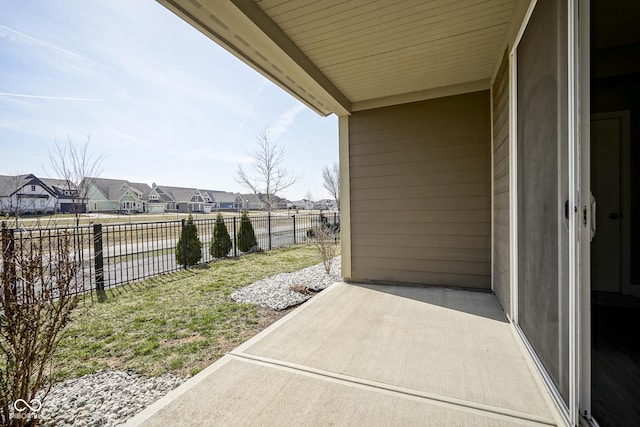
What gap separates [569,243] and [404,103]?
2.93 meters

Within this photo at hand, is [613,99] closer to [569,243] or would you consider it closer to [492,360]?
[569,243]

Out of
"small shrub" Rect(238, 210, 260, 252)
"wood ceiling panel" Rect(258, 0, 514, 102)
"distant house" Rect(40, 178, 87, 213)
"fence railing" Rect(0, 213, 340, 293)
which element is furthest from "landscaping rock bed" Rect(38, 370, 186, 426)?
"small shrub" Rect(238, 210, 260, 252)

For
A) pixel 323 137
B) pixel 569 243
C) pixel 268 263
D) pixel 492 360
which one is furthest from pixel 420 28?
pixel 323 137

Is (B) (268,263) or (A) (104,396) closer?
(A) (104,396)

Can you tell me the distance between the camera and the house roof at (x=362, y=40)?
6.39 feet

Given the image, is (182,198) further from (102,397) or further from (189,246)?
(102,397)

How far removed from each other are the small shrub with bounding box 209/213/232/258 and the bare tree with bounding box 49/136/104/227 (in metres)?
2.58

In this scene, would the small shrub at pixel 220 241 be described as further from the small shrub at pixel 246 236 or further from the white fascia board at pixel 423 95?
the white fascia board at pixel 423 95

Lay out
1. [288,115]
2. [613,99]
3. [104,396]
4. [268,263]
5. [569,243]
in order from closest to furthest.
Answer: [569,243] → [104,396] → [613,99] → [268,263] → [288,115]

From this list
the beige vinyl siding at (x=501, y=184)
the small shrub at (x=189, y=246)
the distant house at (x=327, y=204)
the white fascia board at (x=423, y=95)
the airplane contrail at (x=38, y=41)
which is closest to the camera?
the beige vinyl siding at (x=501, y=184)

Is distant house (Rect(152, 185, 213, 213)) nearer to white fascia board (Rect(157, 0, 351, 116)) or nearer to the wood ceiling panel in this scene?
white fascia board (Rect(157, 0, 351, 116))

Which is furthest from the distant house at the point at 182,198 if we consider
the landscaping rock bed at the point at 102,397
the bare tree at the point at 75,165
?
the landscaping rock bed at the point at 102,397

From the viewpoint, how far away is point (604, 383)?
148 centimetres

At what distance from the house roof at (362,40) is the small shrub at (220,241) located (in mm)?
4413
